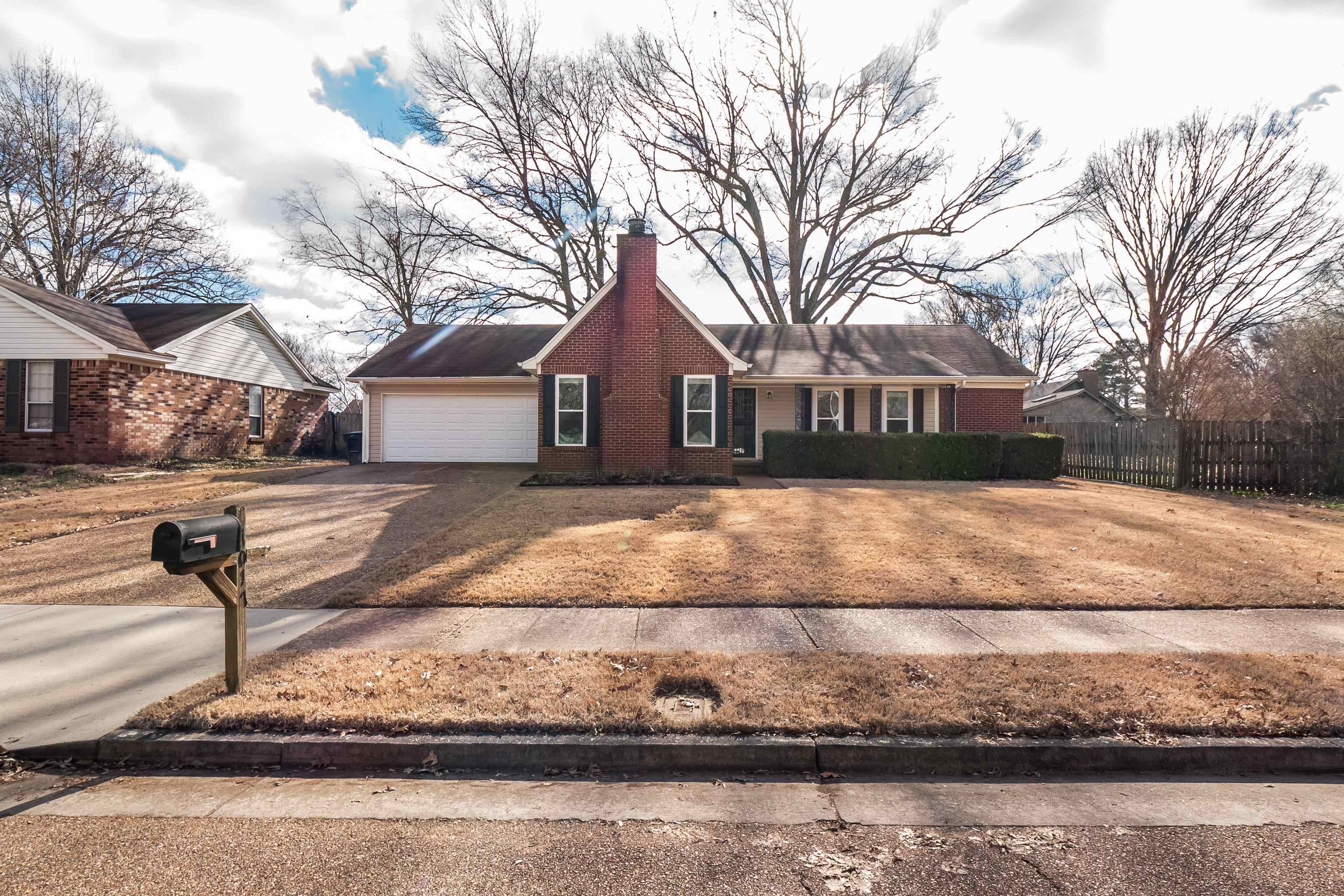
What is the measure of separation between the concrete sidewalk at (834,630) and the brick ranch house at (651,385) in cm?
965

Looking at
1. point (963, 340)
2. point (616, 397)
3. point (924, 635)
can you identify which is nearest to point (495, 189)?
point (616, 397)

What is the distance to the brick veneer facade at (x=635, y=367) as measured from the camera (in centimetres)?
1503

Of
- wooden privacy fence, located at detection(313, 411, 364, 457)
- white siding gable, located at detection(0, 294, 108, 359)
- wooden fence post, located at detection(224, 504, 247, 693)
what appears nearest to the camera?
wooden fence post, located at detection(224, 504, 247, 693)

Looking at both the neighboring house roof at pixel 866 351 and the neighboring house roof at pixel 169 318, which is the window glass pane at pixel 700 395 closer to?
the neighboring house roof at pixel 866 351

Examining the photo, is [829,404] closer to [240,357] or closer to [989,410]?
[989,410]

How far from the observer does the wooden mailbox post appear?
3422mm

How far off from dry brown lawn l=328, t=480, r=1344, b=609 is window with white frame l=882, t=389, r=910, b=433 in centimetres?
792

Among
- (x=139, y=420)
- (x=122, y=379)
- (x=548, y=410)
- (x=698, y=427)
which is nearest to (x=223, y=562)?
(x=548, y=410)

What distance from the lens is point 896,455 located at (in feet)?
52.6

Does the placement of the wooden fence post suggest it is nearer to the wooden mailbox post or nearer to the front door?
the wooden mailbox post

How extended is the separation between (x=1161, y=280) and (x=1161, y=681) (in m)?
30.6

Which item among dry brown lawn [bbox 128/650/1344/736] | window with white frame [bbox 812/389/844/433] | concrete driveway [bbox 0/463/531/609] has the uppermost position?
window with white frame [bbox 812/389/844/433]

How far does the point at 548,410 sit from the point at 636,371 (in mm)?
2450

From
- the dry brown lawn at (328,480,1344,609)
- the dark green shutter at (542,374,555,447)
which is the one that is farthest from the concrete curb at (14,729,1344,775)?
the dark green shutter at (542,374,555,447)
